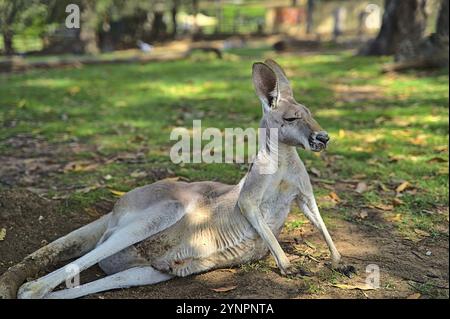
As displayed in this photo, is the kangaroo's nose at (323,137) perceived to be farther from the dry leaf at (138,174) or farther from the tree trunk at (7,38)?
the tree trunk at (7,38)

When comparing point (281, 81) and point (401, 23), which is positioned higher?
point (401, 23)

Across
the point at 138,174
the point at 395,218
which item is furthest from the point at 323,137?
the point at 138,174

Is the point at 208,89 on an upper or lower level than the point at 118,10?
lower

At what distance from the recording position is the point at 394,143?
226 inches

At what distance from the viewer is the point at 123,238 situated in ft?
9.02

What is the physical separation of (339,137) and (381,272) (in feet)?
10.6

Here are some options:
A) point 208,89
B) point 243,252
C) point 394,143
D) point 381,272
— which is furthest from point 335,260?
point 208,89

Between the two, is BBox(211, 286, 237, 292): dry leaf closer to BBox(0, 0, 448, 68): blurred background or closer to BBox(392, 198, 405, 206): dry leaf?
BBox(392, 198, 405, 206): dry leaf

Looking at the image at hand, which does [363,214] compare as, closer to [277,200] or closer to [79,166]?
[277,200]

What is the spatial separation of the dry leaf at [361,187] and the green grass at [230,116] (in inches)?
2.8

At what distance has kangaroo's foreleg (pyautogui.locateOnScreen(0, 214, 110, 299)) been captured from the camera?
2.68 m

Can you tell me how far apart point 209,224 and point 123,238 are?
0.43 metres

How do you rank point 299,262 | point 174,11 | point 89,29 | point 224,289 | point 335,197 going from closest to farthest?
point 224,289 → point 299,262 → point 335,197 → point 89,29 → point 174,11
